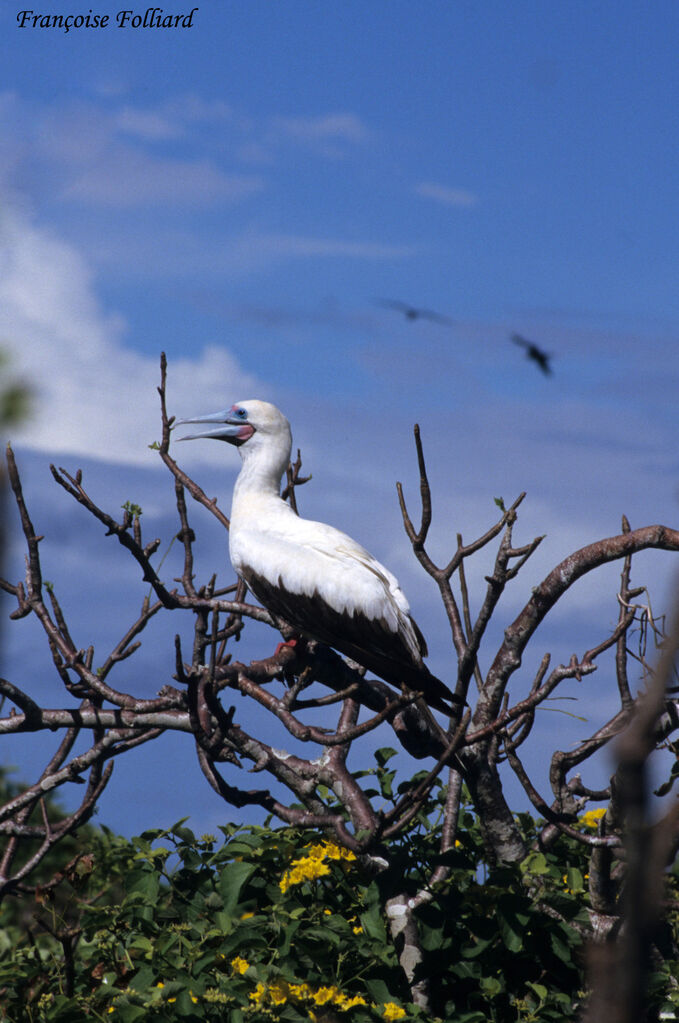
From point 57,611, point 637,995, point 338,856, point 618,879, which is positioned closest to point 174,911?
point 338,856

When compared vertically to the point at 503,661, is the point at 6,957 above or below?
below

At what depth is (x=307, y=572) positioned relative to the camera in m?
7.50

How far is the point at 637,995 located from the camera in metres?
1.29

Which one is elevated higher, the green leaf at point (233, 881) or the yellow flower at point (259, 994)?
the green leaf at point (233, 881)

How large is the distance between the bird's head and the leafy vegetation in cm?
296

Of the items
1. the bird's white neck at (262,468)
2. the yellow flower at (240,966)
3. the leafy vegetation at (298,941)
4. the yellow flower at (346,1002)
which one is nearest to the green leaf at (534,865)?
the leafy vegetation at (298,941)

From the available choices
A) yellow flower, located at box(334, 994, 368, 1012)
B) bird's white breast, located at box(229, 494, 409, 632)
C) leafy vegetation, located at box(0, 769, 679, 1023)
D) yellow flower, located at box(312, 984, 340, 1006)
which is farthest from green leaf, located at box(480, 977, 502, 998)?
bird's white breast, located at box(229, 494, 409, 632)

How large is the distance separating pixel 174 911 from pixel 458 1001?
173 centimetres

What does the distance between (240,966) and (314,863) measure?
26.6 inches

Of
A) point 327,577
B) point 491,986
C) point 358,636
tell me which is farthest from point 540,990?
point 327,577

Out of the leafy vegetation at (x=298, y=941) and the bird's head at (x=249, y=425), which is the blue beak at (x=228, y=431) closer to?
the bird's head at (x=249, y=425)

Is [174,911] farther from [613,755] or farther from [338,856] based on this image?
[613,755]

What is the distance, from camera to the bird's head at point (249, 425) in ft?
27.9

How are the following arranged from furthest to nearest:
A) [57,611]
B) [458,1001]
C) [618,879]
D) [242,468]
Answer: [242,468], [57,611], [618,879], [458,1001]
